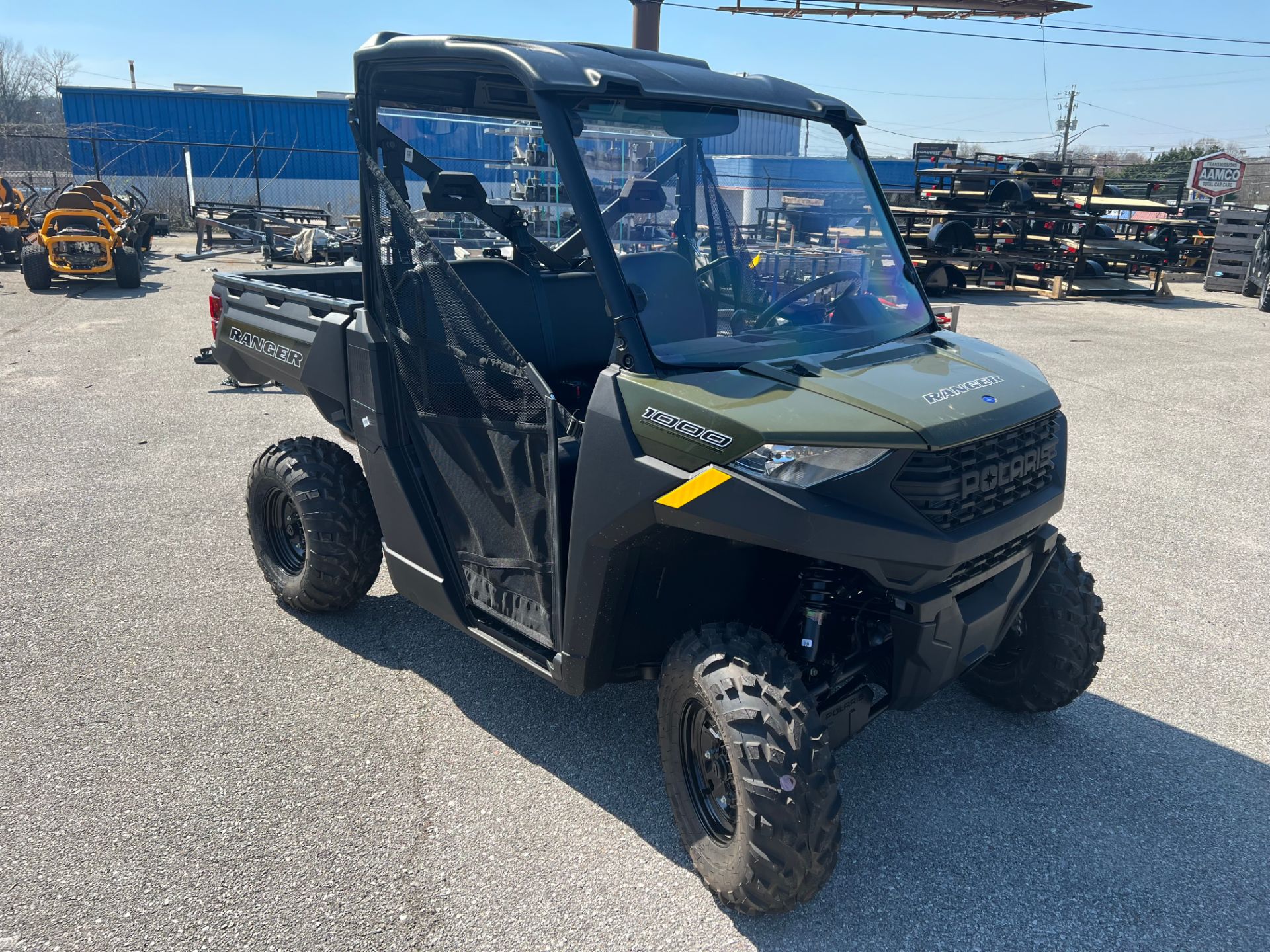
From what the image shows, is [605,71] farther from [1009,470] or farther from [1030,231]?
[1030,231]

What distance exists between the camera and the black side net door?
297 centimetres

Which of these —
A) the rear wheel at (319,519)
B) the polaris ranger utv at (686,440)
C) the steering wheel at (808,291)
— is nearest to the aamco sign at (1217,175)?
the polaris ranger utv at (686,440)

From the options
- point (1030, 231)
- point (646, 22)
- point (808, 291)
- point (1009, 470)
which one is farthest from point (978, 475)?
point (1030, 231)

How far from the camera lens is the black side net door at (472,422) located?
2.97m

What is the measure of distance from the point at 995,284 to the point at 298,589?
16726mm

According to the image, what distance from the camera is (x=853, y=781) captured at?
323 cm

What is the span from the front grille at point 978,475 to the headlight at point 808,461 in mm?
111

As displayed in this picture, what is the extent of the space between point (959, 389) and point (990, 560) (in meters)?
0.52

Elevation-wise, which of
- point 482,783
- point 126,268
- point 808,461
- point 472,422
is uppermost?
point 808,461

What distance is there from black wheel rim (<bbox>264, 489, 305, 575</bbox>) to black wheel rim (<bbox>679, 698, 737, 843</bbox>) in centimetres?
222

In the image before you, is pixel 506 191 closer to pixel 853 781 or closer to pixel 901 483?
pixel 901 483

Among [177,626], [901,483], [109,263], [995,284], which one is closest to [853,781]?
[901,483]

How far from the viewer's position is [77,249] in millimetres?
14688

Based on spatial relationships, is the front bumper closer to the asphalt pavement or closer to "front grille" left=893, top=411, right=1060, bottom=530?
"front grille" left=893, top=411, right=1060, bottom=530
